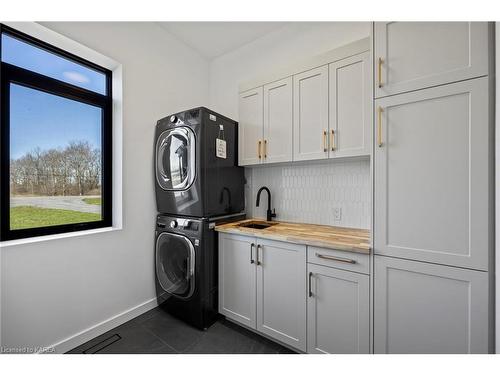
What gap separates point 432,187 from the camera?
3.65ft

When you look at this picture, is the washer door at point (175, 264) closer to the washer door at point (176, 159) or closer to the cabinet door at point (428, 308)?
the washer door at point (176, 159)

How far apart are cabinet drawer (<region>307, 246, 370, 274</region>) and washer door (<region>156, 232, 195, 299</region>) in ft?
3.27

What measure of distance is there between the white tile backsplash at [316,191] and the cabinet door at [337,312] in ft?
2.24

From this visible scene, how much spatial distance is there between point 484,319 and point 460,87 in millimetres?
1110

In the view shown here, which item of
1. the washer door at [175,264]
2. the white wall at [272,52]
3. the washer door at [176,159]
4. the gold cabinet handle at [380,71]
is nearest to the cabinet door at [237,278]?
the washer door at [175,264]

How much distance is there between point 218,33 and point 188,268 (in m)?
2.43

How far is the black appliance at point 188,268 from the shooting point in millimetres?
1797

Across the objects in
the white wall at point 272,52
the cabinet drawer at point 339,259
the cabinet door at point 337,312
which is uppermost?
the white wall at point 272,52

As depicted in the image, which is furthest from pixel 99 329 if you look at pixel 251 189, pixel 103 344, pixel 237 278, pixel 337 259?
pixel 337 259

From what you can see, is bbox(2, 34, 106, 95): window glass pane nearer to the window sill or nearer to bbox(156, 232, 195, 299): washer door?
the window sill

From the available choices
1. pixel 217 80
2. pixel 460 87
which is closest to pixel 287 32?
pixel 217 80

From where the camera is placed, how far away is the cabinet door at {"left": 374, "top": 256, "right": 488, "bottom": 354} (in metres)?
1.02

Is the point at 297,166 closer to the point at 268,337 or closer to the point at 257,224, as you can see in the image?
the point at 257,224
